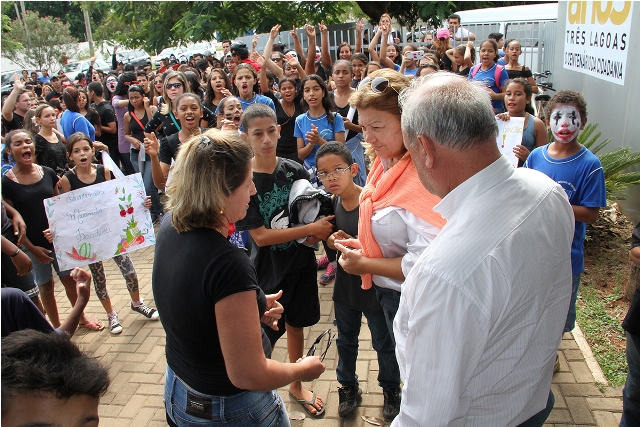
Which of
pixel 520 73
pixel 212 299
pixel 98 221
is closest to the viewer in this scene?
pixel 212 299

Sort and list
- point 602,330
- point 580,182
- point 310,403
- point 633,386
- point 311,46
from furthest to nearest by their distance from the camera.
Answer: point 311,46 < point 602,330 < point 310,403 < point 580,182 < point 633,386

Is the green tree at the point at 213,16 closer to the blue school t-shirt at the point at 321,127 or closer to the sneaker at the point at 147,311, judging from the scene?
the blue school t-shirt at the point at 321,127

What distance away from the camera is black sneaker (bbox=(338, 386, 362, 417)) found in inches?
130

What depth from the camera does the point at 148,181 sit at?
714 centimetres

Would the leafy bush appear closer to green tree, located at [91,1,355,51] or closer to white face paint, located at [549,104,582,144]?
white face paint, located at [549,104,582,144]

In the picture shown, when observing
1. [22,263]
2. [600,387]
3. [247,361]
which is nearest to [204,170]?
[247,361]

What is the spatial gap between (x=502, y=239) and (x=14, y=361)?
1.40m

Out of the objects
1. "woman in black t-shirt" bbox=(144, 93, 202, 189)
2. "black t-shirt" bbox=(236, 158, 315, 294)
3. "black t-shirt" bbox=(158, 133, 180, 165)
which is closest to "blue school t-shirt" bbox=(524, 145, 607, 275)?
"black t-shirt" bbox=(236, 158, 315, 294)

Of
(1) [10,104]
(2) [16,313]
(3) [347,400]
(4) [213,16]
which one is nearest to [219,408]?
(2) [16,313]

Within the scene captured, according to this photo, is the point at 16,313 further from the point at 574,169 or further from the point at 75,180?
the point at 574,169

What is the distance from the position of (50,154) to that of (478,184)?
5.59m

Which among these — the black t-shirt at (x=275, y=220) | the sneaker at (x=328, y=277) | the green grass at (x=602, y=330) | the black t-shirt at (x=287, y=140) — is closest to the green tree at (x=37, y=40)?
the black t-shirt at (x=287, y=140)

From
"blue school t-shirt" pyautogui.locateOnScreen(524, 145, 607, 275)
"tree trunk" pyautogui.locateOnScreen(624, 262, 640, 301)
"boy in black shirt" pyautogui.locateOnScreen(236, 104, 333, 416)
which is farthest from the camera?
"tree trunk" pyautogui.locateOnScreen(624, 262, 640, 301)

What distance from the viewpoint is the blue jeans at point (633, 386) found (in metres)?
2.44
